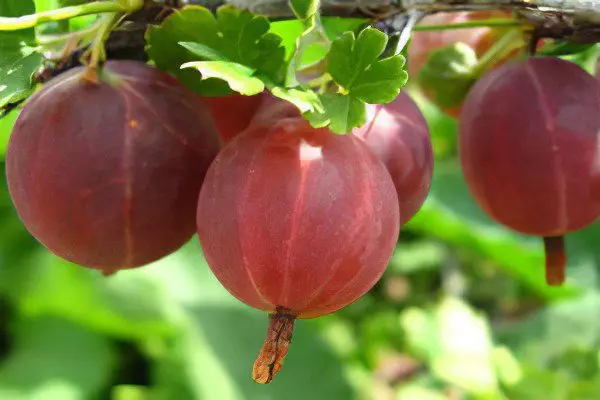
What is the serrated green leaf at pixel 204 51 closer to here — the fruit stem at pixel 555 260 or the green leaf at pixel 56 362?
the fruit stem at pixel 555 260

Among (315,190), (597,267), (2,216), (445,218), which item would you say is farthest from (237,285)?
(2,216)

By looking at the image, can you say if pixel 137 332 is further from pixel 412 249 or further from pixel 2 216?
pixel 412 249

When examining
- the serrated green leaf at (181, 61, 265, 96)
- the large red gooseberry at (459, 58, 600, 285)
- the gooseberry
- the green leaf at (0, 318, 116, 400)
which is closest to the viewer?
the serrated green leaf at (181, 61, 265, 96)

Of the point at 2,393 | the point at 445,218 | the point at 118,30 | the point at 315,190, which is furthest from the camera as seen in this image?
the point at 2,393

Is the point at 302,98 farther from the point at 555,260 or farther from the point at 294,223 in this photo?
the point at 555,260

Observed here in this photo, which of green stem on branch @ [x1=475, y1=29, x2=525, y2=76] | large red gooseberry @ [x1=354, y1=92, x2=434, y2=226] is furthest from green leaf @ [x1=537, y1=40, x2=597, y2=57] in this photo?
large red gooseberry @ [x1=354, y1=92, x2=434, y2=226]

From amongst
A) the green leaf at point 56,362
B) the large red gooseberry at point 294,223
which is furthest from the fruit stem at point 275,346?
the green leaf at point 56,362

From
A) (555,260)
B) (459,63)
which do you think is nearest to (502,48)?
(459,63)

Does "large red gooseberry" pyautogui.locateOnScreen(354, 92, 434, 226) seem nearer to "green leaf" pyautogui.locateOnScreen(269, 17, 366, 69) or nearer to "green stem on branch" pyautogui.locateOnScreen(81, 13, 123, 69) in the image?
"green leaf" pyautogui.locateOnScreen(269, 17, 366, 69)
